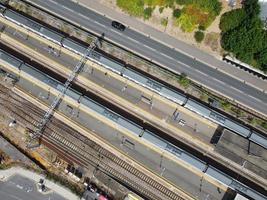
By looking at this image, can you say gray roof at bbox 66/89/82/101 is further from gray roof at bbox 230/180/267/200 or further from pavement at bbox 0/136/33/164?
gray roof at bbox 230/180/267/200

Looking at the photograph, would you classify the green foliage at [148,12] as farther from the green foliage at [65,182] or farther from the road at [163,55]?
the green foliage at [65,182]

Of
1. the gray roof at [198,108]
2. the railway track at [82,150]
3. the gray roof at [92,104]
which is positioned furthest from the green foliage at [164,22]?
the railway track at [82,150]

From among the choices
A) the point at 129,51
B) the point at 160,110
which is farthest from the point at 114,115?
the point at 129,51

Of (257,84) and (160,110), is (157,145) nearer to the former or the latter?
(160,110)

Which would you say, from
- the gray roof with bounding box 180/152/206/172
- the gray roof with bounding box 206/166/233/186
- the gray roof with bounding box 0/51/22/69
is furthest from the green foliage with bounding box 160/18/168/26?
the gray roof with bounding box 206/166/233/186

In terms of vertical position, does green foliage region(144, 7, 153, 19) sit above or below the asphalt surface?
above

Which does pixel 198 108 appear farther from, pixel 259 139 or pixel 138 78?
pixel 138 78


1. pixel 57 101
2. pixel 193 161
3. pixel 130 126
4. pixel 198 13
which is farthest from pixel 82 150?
pixel 198 13
